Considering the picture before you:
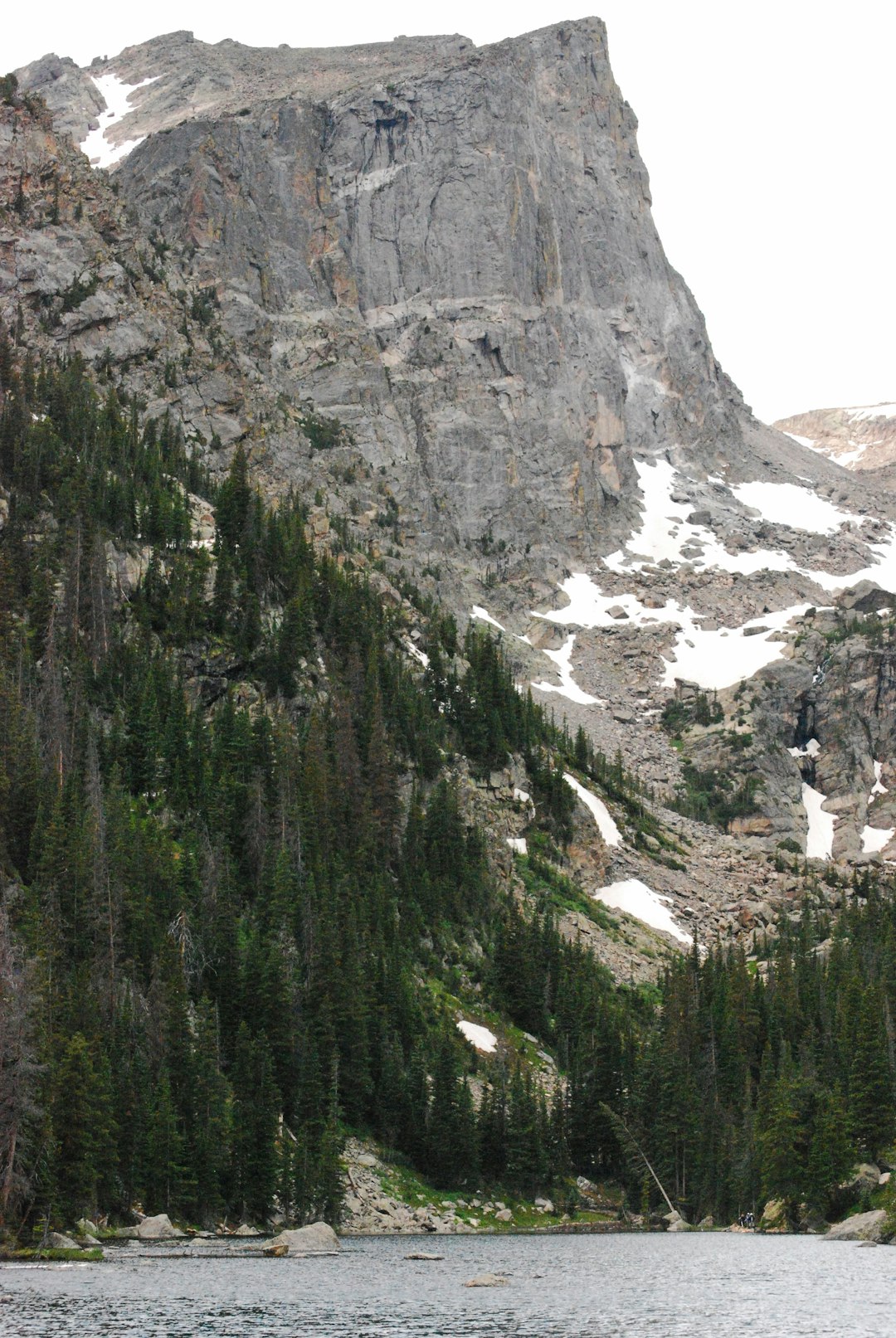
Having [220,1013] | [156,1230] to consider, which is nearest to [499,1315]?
[156,1230]

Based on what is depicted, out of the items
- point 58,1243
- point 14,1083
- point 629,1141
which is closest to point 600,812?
point 629,1141

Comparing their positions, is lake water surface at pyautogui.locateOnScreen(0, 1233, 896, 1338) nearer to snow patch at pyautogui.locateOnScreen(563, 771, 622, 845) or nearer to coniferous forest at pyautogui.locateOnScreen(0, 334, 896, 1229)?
coniferous forest at pyautogui.locateOnScreen(0, 334, 896, 1229)

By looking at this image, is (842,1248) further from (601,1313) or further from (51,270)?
(51,270)

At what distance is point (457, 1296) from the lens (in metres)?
49.2

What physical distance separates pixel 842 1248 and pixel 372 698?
71.5 metres

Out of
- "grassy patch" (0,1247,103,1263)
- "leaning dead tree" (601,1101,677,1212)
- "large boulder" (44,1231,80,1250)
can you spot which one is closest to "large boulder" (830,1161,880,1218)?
"leaning dead tree" (601,1101,677,1212)

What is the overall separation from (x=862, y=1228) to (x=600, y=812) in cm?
9155

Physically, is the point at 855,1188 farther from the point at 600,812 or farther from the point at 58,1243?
the point at 600,812

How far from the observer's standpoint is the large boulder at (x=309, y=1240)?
6319cm

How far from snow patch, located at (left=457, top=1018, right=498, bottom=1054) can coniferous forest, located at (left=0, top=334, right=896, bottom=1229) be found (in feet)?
6.57

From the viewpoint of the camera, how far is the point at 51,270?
171500mm

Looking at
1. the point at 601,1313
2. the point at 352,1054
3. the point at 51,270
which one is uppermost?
the point at 51,270

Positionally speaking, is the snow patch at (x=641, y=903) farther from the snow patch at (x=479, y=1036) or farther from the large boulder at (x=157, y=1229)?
the large boulder at (x=157, y=1229)

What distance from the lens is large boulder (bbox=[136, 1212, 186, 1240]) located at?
64125mm
